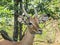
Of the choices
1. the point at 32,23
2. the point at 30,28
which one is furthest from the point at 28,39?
the point at 32,23

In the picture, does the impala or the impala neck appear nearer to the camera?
the impala

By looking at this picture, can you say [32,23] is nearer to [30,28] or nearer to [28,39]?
[30,28]

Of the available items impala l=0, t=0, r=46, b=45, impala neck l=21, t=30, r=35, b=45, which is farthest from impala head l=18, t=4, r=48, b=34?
impala neck l=21, t=30, r=35, b=45

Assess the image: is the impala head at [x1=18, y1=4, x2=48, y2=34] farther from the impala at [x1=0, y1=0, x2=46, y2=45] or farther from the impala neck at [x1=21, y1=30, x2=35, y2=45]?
the impala neck at [x1=21, y1=30, x2=35, y2=45]

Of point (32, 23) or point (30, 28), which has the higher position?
point (32, 23)

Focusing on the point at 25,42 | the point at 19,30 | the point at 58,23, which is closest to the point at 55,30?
the point at 58,23

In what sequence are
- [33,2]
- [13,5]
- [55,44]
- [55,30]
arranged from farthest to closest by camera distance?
[55,30] < [55,44] < [33,2] < [13,5]

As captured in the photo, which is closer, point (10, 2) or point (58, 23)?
point (10, 2)

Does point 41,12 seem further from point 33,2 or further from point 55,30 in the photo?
point 55,30

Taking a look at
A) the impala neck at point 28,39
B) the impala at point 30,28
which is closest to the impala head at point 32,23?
the impala at point 30,28

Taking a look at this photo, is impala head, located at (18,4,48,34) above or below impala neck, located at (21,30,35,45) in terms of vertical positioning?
above

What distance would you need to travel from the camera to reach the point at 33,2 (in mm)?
8883

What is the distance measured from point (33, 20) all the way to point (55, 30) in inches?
211

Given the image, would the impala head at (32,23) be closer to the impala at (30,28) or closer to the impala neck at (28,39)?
the impala at (30,28)
